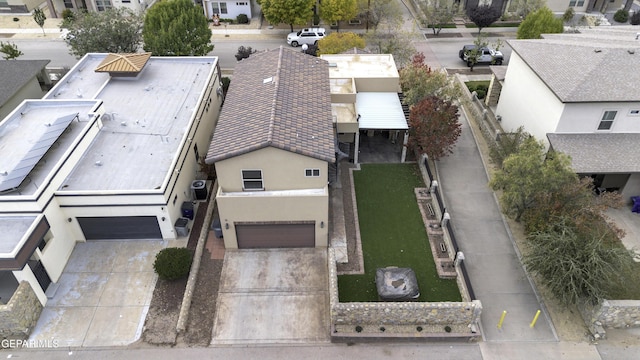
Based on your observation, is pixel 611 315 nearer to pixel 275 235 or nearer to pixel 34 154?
pixel 275 235

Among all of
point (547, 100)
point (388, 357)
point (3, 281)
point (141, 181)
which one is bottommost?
point (388, 357)

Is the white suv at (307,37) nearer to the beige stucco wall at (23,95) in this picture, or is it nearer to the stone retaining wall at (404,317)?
the beige stucco wall at (23,95)

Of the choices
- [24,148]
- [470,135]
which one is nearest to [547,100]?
[470,135]

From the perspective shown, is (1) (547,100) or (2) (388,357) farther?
(1) (547,100)

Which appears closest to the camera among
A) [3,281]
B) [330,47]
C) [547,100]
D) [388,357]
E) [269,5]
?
[388,357]

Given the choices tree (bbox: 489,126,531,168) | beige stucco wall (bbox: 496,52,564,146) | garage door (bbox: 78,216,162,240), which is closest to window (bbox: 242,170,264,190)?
garage door (bbox: 78,216,162,240)

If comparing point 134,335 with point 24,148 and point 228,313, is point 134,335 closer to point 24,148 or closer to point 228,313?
point 228,313

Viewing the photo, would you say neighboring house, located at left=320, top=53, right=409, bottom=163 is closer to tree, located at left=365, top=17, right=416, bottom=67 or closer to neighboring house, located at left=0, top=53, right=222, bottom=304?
tree, located at left=365, top=17, right=416, bottom=67
